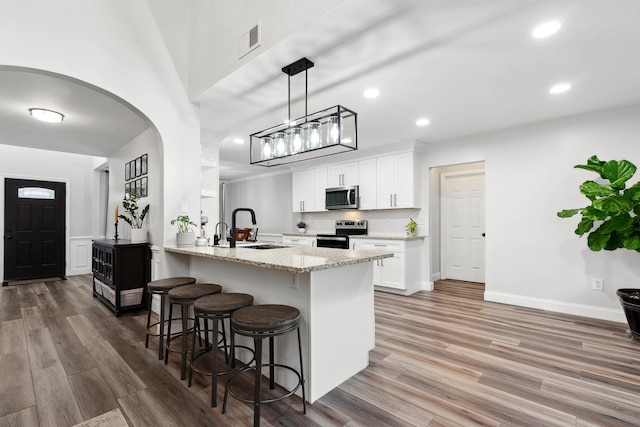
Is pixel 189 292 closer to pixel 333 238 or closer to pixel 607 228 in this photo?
pixel 333 238

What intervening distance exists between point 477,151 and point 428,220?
1.32 metres

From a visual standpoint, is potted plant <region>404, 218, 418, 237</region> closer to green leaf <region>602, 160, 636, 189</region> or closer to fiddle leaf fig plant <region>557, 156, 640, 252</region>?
fiddle leaf fig plant <region>557, 156, 640, 252</region>

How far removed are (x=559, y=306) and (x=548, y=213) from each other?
Result: 1178 mm

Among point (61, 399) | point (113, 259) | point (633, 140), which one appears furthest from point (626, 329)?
point (113, 259)

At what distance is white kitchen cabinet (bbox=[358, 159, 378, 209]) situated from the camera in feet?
18.3

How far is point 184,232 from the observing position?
3.24 metres

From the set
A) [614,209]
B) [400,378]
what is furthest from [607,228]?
[400,378]

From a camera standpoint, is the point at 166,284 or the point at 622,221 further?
the point at 622,221

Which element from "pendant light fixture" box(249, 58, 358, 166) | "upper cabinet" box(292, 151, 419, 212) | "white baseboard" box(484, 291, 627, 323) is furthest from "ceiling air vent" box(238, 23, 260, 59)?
"white baseboard" box(484, 291, 627, 323)

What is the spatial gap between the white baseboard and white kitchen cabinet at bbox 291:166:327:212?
3.43 metres

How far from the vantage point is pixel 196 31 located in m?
3.23

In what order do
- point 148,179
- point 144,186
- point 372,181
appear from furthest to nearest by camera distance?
point 372,181 < point 144,186 < point 148,179

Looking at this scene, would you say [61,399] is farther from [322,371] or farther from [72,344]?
[322,371]

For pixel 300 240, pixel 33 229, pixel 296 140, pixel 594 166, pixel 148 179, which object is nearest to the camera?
pixel 296 140
